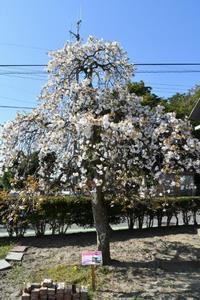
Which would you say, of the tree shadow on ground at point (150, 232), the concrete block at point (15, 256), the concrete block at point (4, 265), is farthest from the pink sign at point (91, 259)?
the tree shadow on ground at point (150, 232)

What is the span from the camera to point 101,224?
29.6 ft

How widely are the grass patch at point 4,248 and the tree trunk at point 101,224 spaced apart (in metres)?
2.39

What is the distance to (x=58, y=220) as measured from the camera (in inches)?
476

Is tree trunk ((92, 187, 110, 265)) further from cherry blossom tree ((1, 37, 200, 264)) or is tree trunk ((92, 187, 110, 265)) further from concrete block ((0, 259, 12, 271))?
concrete block ((0, 259, 12, 271))

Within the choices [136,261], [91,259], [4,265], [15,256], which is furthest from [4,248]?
[91,259]

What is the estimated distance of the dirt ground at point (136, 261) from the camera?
7184mm

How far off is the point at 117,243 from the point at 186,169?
3.56m

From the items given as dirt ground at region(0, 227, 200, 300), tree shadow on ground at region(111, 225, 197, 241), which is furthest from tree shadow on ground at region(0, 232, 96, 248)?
tree shadow on ground at region(111, 225, 197, 241)

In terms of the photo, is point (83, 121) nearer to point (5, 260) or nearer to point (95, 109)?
point (95, 109)

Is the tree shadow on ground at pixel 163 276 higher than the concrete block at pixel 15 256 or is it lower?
lower

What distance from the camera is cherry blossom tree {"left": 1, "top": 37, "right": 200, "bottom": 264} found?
7.69 meters

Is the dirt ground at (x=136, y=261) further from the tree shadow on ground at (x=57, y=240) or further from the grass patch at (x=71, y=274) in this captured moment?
the grass patch at (x=71, y=274)

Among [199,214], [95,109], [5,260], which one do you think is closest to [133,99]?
[95,109]

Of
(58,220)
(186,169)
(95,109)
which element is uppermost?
(95,109)
